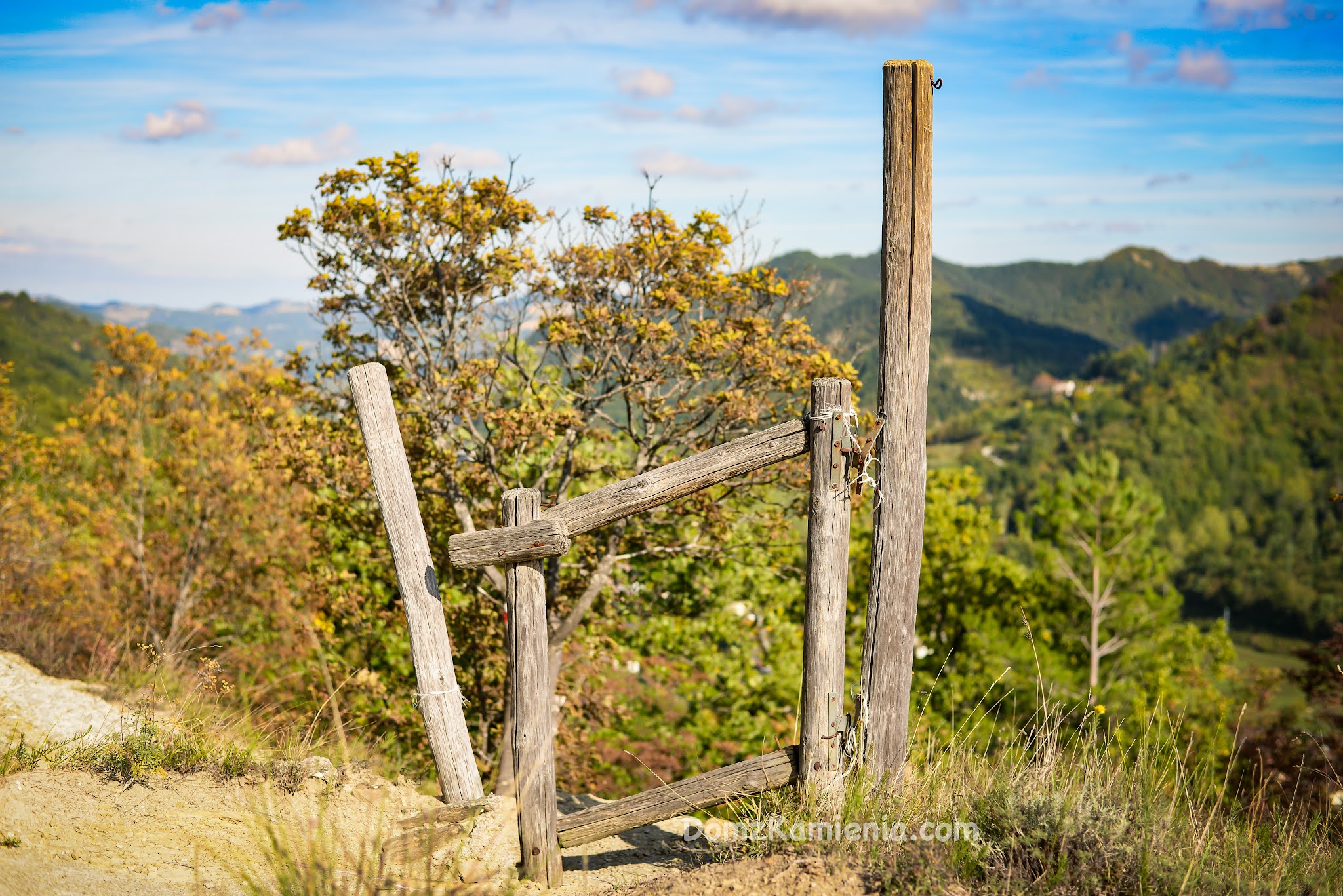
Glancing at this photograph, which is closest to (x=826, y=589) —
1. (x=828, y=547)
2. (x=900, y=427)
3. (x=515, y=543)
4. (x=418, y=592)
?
(x=828, y=547)

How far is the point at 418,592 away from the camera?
4523 millimetres

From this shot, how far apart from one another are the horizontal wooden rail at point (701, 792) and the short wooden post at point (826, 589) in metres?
0.10

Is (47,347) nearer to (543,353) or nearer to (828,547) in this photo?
(543,353)

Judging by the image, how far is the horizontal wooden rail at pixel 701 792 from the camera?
13.3ft

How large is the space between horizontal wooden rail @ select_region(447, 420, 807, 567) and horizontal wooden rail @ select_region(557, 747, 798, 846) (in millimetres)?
1324

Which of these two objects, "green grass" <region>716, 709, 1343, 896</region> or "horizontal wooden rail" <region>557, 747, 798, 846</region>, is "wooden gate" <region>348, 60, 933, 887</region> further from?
"green grass" <region>716, 709, 1343, 896</region>

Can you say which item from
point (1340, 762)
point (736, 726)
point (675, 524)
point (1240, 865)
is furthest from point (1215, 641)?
point (1240, 865)

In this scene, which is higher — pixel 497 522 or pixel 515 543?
pixel 515 543

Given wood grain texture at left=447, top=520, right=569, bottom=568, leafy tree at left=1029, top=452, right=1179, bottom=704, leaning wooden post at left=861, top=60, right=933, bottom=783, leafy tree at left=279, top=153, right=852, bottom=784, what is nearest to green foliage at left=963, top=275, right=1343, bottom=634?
leafy tree at left=1029, top=452, right=1179, bottom=704

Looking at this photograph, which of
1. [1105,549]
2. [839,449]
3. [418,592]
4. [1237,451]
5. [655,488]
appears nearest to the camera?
[839,449]

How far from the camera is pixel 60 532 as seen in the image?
1165cm

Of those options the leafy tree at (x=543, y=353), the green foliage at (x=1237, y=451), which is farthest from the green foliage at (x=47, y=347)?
the green foliage at (x=1237, y=451)

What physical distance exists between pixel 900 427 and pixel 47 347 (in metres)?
70.0

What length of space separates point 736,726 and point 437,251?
23.9ft
